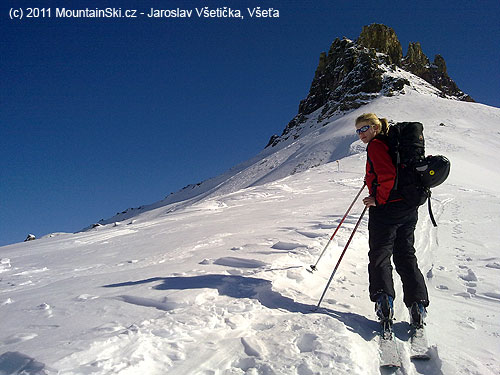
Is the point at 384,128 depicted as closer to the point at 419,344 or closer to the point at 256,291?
the point at 419,344

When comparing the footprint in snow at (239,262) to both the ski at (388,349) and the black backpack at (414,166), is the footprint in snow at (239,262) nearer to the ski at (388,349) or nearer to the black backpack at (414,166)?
the ski at (388,349)

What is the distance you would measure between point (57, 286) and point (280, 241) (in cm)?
343

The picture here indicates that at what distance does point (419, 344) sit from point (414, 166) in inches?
62.6

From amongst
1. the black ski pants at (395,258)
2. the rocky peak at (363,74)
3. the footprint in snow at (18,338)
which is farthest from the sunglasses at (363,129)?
the rocky peak at (363,74)

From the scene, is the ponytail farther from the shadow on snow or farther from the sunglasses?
the shadow on snow

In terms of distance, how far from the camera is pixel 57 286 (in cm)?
407

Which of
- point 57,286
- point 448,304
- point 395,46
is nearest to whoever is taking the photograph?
point 448,304

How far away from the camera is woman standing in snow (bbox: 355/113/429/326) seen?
2982 mm

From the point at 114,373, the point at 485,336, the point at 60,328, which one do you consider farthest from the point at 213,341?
the point at 485,336

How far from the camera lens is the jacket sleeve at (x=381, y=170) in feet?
10.1

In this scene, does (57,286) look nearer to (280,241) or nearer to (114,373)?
(114,373)

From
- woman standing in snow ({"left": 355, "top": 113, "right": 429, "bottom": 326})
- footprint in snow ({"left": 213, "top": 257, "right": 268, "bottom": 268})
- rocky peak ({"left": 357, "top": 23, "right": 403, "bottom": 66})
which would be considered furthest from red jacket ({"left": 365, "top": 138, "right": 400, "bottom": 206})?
rocky peak ({"left": 357, "top": 23, "right": 403, "bottom": 66})

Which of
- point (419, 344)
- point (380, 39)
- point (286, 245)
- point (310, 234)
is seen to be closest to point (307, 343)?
point (419, 344)

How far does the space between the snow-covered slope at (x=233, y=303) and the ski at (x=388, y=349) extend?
0.25ft
